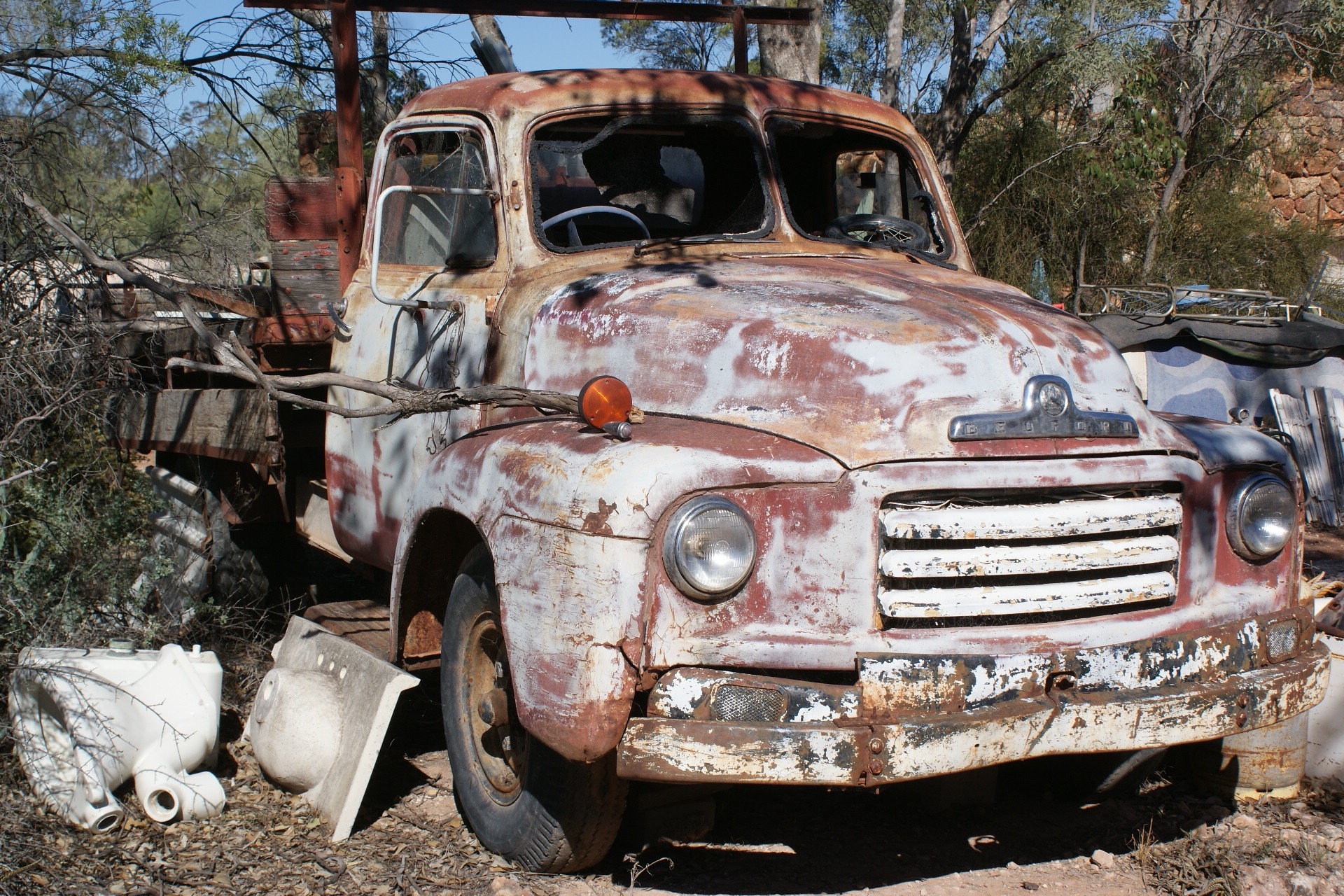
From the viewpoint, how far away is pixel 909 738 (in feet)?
8.19

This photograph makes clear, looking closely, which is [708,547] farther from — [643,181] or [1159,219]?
[1159,219]

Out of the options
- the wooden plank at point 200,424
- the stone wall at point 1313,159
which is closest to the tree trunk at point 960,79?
the wooden plank at point 200,424

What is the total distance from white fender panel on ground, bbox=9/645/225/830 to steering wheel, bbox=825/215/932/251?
249 centimetres

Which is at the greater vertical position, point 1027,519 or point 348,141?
point 348,141

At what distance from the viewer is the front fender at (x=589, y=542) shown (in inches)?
98.1

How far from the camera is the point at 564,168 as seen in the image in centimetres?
386

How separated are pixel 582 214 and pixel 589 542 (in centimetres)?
163

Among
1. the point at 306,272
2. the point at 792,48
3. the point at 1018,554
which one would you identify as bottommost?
the point at 1018,554

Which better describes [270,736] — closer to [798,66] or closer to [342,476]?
[342,476]

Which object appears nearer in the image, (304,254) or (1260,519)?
(1260,519)

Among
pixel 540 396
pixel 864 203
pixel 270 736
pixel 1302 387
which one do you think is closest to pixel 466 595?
pixel 540 396

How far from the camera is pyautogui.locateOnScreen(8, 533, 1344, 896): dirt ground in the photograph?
3.08m

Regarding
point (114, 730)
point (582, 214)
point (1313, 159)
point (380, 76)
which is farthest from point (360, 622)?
point (1313, 159)

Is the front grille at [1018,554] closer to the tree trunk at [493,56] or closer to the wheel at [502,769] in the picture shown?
the wheel at [502,769]
